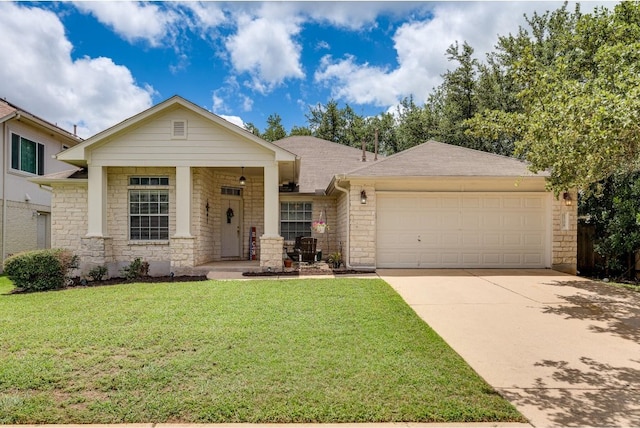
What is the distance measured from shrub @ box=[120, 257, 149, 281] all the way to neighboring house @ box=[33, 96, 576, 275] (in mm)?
705

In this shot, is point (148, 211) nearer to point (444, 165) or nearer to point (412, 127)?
point (444, 165)

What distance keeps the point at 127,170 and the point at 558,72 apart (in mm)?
11596

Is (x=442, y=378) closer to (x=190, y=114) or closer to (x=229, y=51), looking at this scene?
(x=190, y=114)

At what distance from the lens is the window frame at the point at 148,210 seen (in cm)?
1138

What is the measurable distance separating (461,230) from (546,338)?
6.25 metres

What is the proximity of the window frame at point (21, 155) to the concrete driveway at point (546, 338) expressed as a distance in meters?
13.8

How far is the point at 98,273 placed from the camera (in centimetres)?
1012

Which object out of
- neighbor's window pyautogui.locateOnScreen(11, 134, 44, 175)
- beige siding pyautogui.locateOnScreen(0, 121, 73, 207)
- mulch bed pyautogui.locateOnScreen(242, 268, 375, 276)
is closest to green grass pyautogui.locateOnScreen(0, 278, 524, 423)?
mulch bed pyautogui.locateOnScreen(242, 268, 375, 276)

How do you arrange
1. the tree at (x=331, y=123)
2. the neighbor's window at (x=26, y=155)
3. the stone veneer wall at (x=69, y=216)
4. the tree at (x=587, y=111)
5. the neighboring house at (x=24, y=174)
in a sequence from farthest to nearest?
the tree at (x=331, y=123), the neighbor's window at (x=26, y=155), the neighboring house at (x=24, y=174), the stone veneer wall at (x=69, y=216), the tree at (x=587, y=111)

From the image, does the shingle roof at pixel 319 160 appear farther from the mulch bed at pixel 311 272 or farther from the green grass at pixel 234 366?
the green grass at pixel 234 366

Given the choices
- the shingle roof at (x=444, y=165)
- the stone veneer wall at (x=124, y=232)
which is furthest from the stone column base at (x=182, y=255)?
the shingle roof at (x=444, y=165)

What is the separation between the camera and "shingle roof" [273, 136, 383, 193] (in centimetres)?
1500

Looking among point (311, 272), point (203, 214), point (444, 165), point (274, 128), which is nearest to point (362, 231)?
point (311, 272)

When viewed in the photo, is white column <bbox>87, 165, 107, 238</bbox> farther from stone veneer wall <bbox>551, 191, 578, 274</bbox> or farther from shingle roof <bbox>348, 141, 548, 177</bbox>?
stone veneer wall <bbox>551, 191, 578, 274</bbox>
